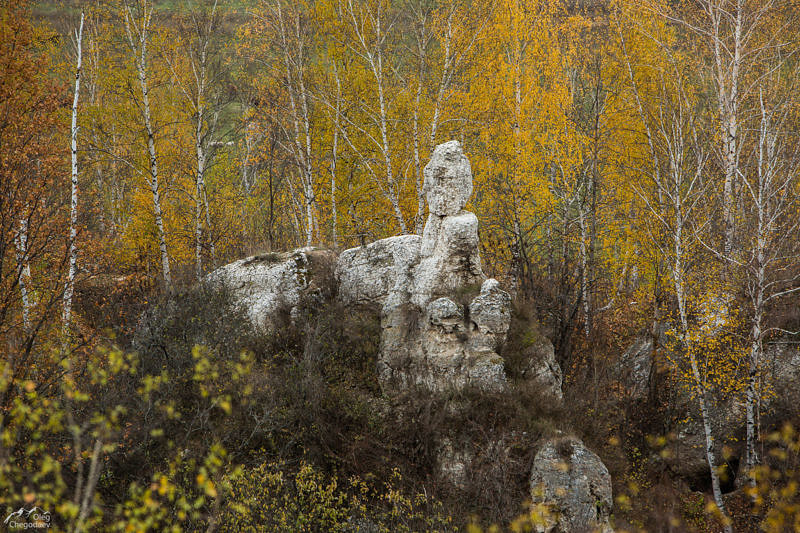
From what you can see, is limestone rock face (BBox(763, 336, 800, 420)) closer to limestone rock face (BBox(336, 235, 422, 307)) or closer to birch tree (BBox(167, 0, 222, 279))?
limestone rock face (BBox(336, 235, 422, 307))

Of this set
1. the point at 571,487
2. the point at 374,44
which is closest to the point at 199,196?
the point at 374,44

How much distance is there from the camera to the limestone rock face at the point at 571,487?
29.3 feet

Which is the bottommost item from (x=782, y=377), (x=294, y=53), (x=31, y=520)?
(x=782, y=377)

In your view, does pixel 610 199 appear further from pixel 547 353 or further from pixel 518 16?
pixel 547 353

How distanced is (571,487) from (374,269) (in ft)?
23.6

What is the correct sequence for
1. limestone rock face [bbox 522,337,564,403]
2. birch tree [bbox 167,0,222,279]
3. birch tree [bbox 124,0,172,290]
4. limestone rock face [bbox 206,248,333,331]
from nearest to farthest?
limestone rock face [bbox 522,337,564,403] → limestone rock face [bbox 206,248,333,331] → birch tree [bbox 124,0,172,290] → birch tree [bbox 167,0,222,279]

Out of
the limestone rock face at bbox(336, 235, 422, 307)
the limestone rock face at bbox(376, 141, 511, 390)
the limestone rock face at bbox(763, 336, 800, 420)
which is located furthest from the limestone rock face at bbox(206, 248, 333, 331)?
the limestone rock face at bbox(763, 336, 800, 420)

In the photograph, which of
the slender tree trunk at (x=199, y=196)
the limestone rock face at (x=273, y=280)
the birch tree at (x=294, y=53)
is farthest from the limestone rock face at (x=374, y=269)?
the slender tree trunk at (x=199, y=196)

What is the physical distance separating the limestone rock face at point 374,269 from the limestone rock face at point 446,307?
1.84 ft

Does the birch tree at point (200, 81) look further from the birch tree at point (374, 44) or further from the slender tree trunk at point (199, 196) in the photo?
the birch tree at point (374, 44)

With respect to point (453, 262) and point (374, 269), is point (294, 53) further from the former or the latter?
point (453, 262)

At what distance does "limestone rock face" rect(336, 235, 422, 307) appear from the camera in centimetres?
1317

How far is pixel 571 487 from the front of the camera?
9.13m

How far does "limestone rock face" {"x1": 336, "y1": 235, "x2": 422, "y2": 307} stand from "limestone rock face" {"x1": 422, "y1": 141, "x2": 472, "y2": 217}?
1.60 metres
